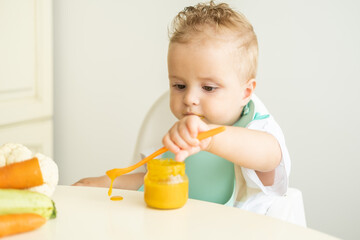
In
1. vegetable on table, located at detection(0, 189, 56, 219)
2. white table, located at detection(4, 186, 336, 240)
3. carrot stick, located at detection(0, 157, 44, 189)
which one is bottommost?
white table, located at detection(4, 186, 336, 240)

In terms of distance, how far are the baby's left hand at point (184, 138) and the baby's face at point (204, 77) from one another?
1.12ft

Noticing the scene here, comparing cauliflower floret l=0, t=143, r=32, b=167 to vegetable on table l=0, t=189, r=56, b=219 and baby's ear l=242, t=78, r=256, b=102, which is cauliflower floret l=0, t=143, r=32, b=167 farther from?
baby's ear l=242, t=78, r=256, b=102

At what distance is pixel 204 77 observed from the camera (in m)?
1.18

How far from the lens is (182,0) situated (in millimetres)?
2498

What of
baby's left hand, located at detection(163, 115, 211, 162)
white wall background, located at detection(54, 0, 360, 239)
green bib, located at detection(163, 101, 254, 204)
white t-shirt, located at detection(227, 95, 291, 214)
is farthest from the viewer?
white wall background, located at detection(54, 0, 360, 239)

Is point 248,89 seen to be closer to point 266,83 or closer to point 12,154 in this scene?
point 12,154

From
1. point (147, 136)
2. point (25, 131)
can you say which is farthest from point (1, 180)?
point (25, 131)

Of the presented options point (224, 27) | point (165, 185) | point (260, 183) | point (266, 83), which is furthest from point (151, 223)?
point (266, 83)

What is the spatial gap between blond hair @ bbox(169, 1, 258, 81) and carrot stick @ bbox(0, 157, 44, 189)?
59 cm

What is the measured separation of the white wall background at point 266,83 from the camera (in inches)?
83.0

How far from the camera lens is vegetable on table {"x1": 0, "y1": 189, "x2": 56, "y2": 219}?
2.41 feet

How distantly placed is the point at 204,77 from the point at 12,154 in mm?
546

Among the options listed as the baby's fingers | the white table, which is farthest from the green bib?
the baby's fingers

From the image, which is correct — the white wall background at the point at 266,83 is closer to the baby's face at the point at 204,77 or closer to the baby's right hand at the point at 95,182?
the baby's face at the point at 204,77
